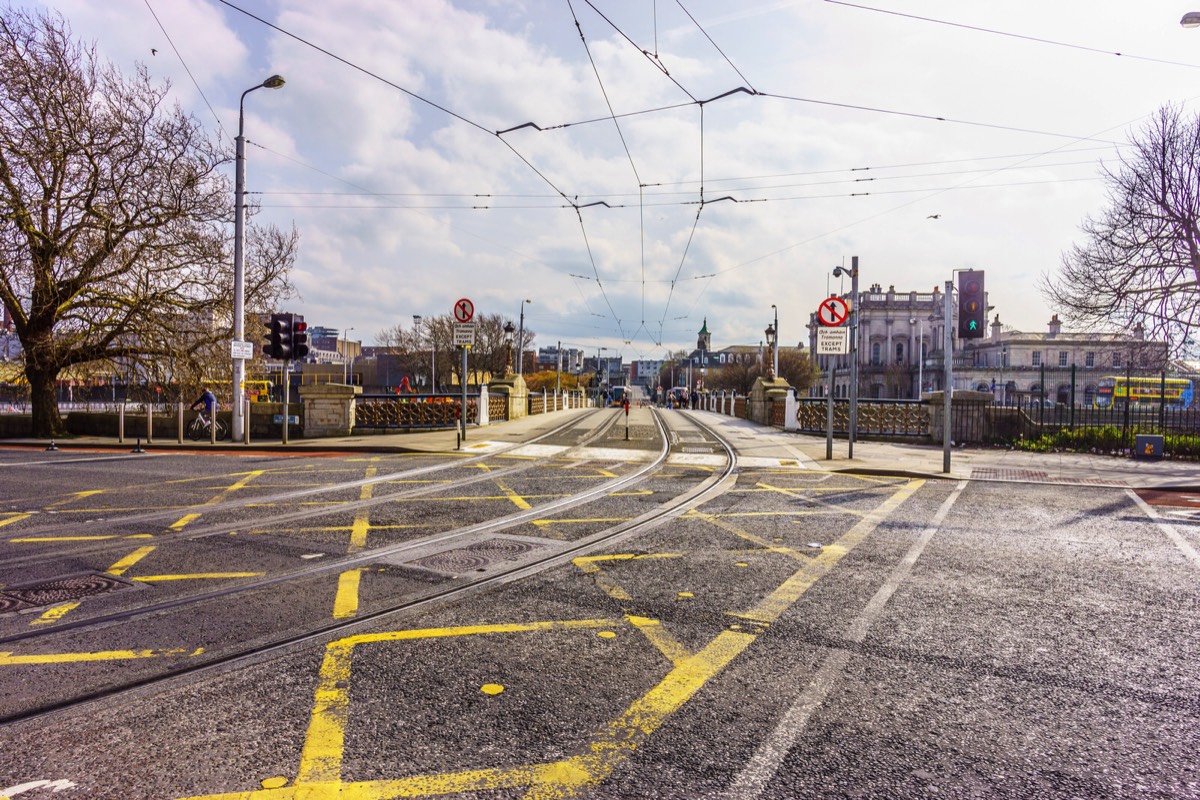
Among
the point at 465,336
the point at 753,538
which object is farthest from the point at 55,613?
the point at 465,336

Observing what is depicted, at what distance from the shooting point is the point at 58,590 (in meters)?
5.11

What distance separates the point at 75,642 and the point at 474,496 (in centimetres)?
585

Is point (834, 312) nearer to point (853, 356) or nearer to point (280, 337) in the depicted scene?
point (853, 356)

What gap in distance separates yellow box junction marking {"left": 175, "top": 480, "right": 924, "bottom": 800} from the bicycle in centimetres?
1944

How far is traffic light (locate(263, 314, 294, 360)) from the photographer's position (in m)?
17.1

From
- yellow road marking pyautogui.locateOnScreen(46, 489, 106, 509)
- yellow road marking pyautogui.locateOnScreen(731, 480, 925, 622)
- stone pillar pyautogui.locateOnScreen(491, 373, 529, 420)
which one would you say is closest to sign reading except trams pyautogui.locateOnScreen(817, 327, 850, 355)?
yellow road marking pyautogui.locateOnScreen(731, 480, 925, 622)

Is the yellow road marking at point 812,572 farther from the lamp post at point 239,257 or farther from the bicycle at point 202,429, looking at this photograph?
the bicycle at point 202,429

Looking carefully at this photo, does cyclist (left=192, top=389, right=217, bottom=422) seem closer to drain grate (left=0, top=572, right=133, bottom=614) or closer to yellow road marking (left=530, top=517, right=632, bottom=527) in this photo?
yellow road marking (left=530, top=517, right=632, bottom=527)

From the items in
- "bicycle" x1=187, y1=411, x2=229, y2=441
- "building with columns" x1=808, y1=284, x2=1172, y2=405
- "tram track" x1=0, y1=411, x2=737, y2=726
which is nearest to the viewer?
"tram track" x1=0, y1=411, x2=737, y2=726

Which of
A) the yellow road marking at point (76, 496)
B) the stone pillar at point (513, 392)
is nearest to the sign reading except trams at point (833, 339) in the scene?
the yellow road marking at point (76, 496)

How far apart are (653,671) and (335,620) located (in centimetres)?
217

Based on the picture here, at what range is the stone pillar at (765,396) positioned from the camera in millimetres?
30094

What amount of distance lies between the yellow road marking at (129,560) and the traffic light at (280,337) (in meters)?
11.5

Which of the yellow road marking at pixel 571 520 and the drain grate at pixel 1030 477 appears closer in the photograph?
the yellow road marking at pixel 571 520
